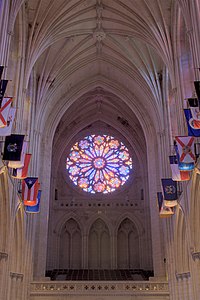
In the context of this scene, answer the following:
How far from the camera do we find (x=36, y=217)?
23.7 m

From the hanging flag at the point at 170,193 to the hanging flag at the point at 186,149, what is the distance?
12.5 ft

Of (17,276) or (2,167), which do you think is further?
(17,276)

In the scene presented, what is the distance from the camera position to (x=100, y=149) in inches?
1310

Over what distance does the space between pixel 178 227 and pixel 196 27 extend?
989 cm

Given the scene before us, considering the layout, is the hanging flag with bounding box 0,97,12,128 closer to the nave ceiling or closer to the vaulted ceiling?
the nave ceiling

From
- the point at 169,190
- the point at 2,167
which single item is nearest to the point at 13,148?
the point at 2,167

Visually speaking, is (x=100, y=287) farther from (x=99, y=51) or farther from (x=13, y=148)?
(x=99, y=51)

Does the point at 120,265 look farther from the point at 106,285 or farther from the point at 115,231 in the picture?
the point at 106,285

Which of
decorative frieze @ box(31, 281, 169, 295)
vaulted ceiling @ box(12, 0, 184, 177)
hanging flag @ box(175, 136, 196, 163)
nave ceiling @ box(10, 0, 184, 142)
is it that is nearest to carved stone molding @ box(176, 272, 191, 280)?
decorative frieze @ box(31, 281, 169, 295)

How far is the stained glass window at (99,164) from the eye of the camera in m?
31.7

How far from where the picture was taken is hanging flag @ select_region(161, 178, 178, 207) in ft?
61.5

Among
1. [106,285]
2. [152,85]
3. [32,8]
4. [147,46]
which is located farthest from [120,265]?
[32,8]

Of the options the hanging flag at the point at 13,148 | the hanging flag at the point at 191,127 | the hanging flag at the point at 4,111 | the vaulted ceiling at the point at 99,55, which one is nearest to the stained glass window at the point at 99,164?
the vaulted ceiling at the point at 99,55

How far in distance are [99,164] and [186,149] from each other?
17.7 metres
